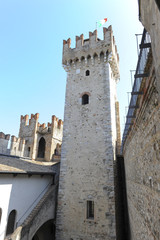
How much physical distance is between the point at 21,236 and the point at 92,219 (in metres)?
3.70

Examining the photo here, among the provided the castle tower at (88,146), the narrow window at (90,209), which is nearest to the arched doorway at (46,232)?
the castle tower at (88,146)

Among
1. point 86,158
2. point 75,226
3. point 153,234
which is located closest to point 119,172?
point 86,158

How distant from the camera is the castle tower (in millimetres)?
8828

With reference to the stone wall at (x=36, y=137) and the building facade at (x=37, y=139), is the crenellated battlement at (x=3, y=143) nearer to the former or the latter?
the building facade at (x=37, y=139)

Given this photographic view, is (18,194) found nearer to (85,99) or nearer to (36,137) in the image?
(85,99)

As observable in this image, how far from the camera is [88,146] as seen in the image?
10211 millimetres

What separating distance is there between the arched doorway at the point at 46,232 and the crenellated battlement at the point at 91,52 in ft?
36.5

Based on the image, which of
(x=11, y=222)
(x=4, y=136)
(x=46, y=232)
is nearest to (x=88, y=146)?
(x=11, y=222)

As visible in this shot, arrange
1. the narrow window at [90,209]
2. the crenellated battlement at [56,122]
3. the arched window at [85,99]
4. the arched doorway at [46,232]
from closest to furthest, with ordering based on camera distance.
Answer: the narrow window at [90,209]
the arched doorway at [46,232]
the arched window at [85,99]
the crenellated battlement at [56,122]

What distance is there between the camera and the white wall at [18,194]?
6953 mm

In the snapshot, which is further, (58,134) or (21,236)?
(58,134)

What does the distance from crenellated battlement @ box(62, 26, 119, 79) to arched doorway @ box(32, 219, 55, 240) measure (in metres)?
11.1

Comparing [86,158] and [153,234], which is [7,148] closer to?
[86,158]

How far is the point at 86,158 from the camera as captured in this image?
10.0 meters
